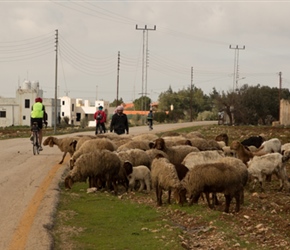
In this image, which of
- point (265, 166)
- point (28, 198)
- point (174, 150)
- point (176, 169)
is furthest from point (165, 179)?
point (174, 150)

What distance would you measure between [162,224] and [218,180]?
165 cm

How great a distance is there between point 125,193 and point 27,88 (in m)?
84.2

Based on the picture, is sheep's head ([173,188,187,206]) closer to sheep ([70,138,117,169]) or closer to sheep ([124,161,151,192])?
sheep ([124,161,151,192])

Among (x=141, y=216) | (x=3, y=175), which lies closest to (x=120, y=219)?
(x=141, y=216)

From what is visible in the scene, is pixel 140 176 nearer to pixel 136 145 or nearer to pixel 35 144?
pixel 136 145

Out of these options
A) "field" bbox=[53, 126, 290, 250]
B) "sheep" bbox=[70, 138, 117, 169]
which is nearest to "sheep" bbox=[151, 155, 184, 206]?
"field" bbox=[53, 126, 290, 250]

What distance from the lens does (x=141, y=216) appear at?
485 inches

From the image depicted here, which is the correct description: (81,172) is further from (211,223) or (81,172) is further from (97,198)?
(211,223)

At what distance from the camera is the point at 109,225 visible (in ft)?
37.5

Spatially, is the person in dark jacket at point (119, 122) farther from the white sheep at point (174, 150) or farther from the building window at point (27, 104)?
the building window at point (27, 104)

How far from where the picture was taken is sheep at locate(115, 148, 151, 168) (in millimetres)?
16266

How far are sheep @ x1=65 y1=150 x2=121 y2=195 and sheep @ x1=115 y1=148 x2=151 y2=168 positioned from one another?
47.4 inches

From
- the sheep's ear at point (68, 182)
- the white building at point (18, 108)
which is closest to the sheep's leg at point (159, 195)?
the sheep's ear at point (68, 182)

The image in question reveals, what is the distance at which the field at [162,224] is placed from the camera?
394 inches
